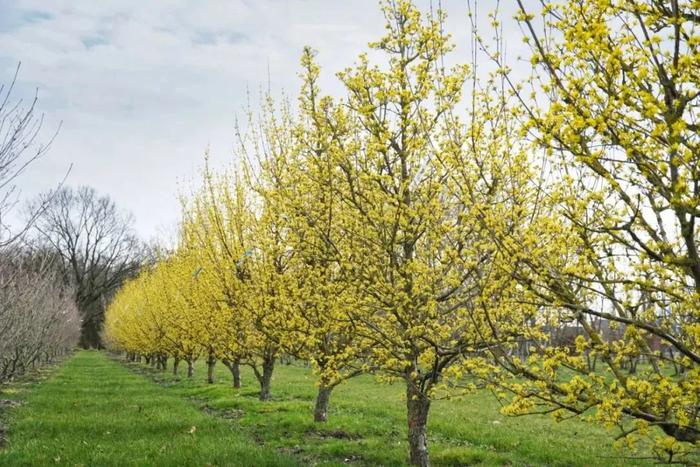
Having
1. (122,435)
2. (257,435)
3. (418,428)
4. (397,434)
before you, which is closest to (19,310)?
(122,435)

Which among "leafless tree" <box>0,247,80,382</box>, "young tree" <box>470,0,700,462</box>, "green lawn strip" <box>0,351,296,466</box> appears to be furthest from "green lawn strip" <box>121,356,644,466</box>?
"leafless tree" <box>0,247,80,382</box>

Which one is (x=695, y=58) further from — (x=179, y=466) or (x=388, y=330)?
(x=179, y=466)

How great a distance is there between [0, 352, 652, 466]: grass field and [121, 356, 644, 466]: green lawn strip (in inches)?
1.0

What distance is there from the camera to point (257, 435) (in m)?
12.0

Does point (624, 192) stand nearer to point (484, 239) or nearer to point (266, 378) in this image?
point (484, 239)

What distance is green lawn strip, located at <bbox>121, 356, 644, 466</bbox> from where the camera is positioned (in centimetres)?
1027

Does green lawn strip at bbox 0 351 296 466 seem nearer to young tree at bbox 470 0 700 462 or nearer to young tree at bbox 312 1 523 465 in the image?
young tree at bbox 312 1 523 465

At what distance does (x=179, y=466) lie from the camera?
8.68 m

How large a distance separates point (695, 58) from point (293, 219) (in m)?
6.37

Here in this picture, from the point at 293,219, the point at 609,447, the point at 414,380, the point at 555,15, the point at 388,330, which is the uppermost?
the point at 555,15

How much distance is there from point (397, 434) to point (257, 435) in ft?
10.2

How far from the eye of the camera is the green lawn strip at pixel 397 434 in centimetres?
1027

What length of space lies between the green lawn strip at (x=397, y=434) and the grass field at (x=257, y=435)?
0.08 feet

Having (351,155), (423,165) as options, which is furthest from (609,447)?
(351,155)
